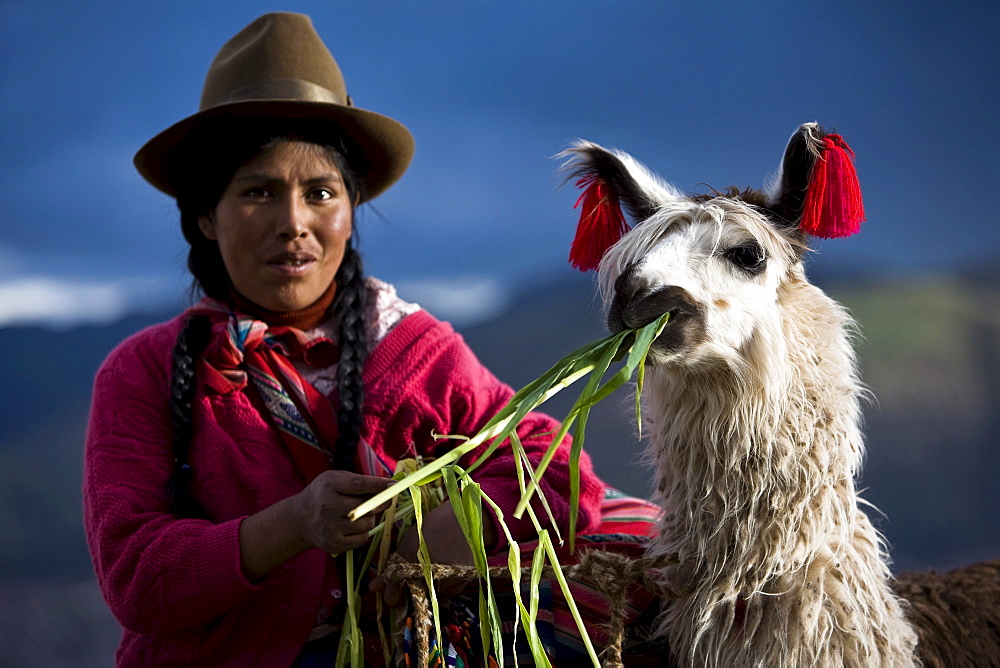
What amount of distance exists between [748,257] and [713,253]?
0.06 metres

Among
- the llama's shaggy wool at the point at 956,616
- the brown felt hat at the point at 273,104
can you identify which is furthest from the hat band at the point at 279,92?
the llama's shaggy wool at the point at 956,616

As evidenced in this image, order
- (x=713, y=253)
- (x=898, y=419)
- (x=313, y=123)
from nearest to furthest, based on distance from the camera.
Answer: (x=713, y=253) < (x=313, y=123) < (x=898, y=419)

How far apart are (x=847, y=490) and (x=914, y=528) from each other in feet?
8.40

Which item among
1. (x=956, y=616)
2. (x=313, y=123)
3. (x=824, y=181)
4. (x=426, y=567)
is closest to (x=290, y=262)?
(x=313, y=123)

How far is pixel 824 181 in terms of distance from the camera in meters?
1.24

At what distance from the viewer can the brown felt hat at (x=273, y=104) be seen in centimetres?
161

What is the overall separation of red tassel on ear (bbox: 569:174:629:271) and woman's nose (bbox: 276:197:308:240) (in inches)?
21.6

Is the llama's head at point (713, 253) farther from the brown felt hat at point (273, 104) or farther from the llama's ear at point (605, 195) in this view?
the brown felt hat at point (273, 104)

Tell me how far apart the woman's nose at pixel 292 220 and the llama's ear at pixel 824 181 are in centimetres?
91

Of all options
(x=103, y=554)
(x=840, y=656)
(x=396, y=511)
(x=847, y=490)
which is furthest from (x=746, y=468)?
(x=103, y=554)

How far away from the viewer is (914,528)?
3.39 meters

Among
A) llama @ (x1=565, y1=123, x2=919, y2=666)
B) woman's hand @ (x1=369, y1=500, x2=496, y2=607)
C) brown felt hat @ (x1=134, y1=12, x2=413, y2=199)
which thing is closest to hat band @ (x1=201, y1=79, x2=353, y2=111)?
brown felt hat @ (x1=134, y1=12, x2=413, y2=199)

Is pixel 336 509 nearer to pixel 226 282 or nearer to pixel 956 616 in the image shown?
pixel 226 282

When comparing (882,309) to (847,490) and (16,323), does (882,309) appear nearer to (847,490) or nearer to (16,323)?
(847,490)
